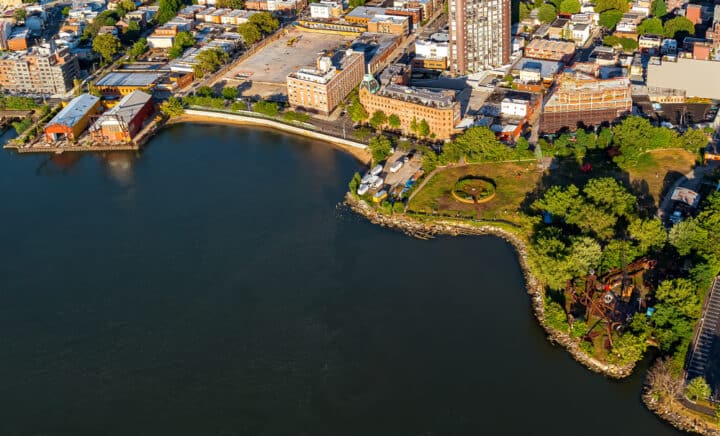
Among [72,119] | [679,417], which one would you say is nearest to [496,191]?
[679,417]

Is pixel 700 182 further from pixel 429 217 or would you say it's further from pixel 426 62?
pixel 426 62

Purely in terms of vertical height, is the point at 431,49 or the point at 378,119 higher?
the point at 431,49

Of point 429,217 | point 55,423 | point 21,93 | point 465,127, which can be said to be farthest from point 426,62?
point 55,423

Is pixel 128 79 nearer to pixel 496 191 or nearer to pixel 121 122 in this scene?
pixel 121 122

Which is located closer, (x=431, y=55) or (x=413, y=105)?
(x=413, y=105)

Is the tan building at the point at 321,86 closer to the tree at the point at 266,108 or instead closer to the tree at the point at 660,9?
the tree at the point at 266,108

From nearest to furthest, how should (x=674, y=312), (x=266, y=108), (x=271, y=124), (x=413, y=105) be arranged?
1. (x=674, y=312)
2. (x=413, y=105)
3. (x=271, y=124)
4. (x=266, y=108)

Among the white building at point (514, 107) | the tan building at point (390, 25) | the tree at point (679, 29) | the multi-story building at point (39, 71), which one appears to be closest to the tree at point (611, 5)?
the tree at point (679, 29)

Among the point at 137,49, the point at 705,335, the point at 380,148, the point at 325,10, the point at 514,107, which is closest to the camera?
the point at 705,335
